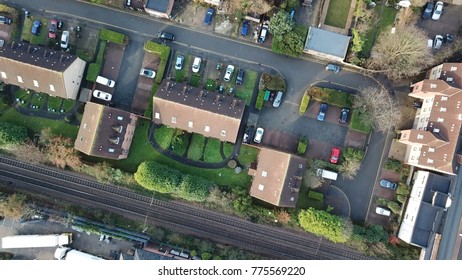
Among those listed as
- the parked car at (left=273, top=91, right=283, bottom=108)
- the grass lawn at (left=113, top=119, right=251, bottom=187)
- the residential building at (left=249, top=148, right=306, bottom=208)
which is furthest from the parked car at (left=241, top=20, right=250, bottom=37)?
the grass lawn at (left=113, top=119, right=251, bottom=187)

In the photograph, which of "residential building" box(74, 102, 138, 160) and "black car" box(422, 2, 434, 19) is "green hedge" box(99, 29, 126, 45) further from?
"black car" box(422, 2, 434, 19)

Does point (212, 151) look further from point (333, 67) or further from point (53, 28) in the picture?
point (53, 28)

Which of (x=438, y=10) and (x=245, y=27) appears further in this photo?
(x=245, y=27)

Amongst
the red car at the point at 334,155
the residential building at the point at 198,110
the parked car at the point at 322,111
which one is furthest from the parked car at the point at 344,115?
the residential building at the point at 198,110

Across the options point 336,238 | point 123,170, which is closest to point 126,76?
point 123,170

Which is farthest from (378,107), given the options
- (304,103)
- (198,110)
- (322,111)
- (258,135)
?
(198,110)
